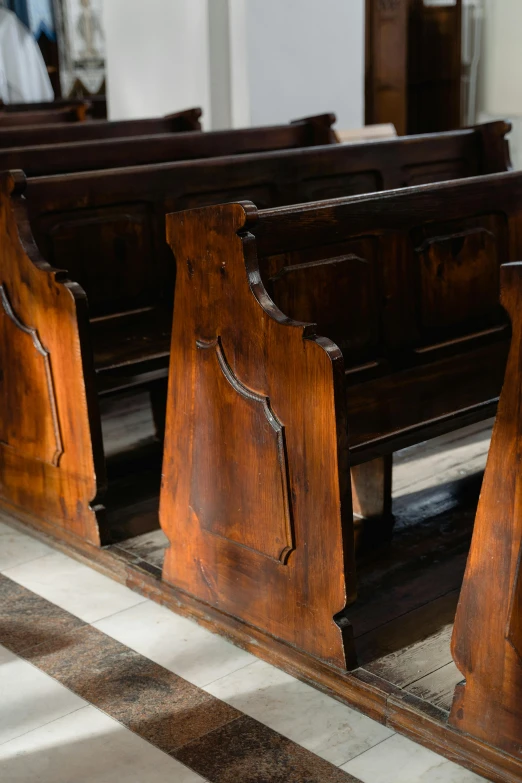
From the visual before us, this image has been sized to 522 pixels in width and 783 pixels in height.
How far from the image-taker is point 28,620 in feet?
8.63

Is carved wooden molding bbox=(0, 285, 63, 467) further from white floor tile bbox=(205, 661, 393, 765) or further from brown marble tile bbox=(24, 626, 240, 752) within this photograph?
white floor tile bbox=(205, 661, 393, 765)

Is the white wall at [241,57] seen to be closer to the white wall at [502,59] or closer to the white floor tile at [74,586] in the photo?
the white wall at [502,59]

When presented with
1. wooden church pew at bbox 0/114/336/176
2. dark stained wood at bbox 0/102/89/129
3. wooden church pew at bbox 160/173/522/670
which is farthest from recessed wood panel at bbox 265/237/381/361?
dark stained wood at bbox 0/102/89/129

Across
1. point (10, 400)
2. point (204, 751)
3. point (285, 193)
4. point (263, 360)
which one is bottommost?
point (204, 751)

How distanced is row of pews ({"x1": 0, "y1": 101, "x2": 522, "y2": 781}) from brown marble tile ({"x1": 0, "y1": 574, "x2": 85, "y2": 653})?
22 cm

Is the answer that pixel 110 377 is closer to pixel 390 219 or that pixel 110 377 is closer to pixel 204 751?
pixel 390 219

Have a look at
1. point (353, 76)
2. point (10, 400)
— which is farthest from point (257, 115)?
point (10, 400)

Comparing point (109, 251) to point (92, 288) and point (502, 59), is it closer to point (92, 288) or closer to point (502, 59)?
point (92, 288)

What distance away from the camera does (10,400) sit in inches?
123

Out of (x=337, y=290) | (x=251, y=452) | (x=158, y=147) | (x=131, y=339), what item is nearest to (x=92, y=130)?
(x=158, y=147)

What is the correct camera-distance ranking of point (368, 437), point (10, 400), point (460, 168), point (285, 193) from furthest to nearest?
point (460, 168) → point (285, 193) → point (10, 400) → point (368, 437)

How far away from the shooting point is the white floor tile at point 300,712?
2082 millimetres

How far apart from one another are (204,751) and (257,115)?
13.1 ft

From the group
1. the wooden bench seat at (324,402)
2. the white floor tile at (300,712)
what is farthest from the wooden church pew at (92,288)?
the white floor tile at (300,712)
